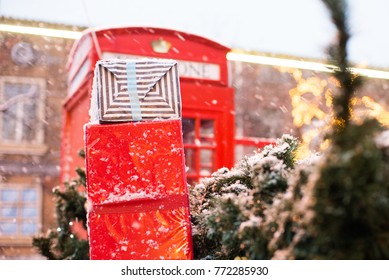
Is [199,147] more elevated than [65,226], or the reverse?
[199,147]

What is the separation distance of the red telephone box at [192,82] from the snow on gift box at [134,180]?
1.78 meters

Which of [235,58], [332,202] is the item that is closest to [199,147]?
[235,58]

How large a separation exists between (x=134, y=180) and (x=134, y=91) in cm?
38

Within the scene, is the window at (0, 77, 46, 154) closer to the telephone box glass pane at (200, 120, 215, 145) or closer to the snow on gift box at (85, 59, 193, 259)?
the telephone box glass pane at (200, 120, 215, 145)

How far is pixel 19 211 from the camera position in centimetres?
941

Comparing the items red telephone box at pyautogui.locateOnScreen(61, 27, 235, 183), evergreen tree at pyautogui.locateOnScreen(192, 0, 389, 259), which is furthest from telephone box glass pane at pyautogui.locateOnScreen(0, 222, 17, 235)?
evergreen tree at pyautogui.locateOnScreen(192, 0, 389, 259)

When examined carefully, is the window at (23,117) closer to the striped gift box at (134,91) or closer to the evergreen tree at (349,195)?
the striped gift box at (134,91)

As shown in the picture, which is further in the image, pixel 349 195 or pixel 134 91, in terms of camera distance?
pixel 134 91

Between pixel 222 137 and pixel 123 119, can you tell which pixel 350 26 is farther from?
pixel 222 137

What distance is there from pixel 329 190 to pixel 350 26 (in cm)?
44

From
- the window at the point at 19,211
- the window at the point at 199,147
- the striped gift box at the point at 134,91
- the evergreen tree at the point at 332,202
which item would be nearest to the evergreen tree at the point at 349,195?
the evergreen tree at the point at 332,202

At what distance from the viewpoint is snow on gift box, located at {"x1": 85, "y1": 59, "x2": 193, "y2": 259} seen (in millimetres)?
2039

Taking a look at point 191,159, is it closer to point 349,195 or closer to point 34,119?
point 349,195

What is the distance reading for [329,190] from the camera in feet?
4.10
